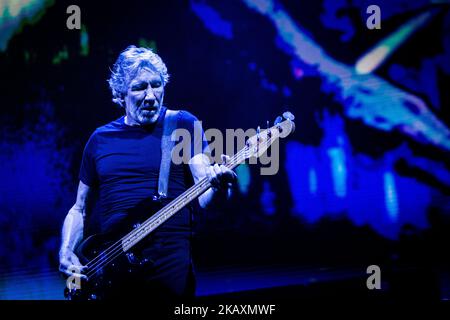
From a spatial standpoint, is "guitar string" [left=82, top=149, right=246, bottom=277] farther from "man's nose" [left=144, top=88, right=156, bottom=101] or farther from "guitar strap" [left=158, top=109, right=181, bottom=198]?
"man's nose" [left=144, top=88, right=156, bottom=101]

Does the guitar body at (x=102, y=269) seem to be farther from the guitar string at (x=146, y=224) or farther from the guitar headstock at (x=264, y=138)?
the guitar headstock at (x=264, y=138)

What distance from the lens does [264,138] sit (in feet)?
7.18

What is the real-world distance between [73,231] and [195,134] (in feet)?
2.79

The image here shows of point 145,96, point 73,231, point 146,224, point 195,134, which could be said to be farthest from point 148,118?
point 73,231

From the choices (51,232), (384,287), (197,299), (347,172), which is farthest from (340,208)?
(51,232)

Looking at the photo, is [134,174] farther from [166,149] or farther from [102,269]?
[102,269]

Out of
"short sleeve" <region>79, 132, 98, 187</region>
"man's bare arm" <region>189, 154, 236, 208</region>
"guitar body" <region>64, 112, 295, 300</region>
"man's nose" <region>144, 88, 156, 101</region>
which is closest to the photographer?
"man's bare arm" <region>189, 154, 236, 208</region>

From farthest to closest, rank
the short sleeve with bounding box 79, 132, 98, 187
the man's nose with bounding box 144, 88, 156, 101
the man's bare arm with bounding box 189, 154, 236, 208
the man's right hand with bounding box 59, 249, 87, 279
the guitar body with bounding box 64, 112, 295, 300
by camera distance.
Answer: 1. the short sleeve with bounding box 79, 132, 98, 187
2. the man's nose with bounding box 144, 88, 156, 101
3. the man's right hand with bounding box 59, 249, 87, 279
4. the guitar body with bounding box 64, 112, 295, 300
5. the man's bare arm with bounding box 189, 154, 236, 208

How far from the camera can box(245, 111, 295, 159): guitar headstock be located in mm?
2158

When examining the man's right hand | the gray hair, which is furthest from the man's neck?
the man's right hand

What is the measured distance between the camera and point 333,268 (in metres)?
2.95

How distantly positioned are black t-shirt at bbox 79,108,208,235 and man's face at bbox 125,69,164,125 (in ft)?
0.16

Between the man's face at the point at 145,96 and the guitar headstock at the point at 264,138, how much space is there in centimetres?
54

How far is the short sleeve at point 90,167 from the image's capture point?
8.07 ft
